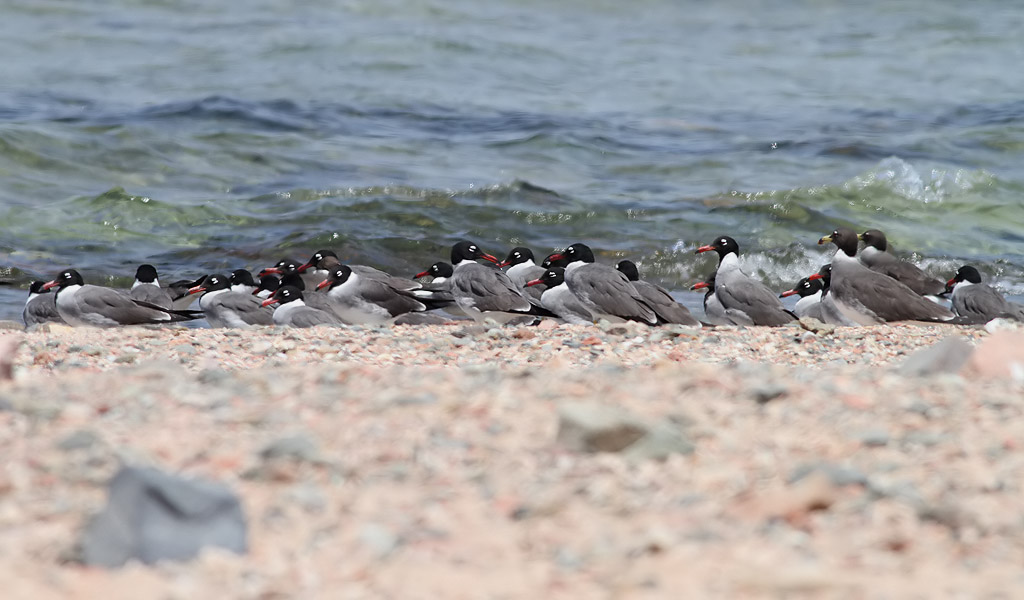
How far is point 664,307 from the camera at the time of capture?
1123cm

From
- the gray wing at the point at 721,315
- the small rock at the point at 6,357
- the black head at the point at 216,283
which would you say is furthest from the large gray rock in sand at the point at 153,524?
the black head at the point at 216,283

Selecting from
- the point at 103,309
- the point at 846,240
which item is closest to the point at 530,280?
the point at 846,240

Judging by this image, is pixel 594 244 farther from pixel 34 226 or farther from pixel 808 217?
pixel 34 226

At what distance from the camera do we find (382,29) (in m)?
31.0

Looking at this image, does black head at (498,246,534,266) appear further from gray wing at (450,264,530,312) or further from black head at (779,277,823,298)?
black head at (779,277,823,298)

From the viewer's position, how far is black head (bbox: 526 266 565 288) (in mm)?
11883

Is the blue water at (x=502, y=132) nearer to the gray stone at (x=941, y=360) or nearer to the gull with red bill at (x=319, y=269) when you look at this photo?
the gull with red bill at (x=319, y=269)

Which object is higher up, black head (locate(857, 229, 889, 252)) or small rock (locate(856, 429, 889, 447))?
small rock (locate(856, 429, 889, 447))

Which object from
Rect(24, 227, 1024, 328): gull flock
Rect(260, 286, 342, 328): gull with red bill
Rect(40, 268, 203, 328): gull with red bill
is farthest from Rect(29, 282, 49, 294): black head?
Rect(260, 286, 342, 328): gull with red bill

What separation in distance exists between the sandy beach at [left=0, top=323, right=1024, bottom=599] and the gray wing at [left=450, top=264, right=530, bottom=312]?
5.76m

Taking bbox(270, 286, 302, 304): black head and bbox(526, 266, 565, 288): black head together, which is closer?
bbox(270, 286, 302, 304): black head

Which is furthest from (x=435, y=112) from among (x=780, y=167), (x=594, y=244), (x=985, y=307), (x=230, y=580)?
(x=230, y=580)

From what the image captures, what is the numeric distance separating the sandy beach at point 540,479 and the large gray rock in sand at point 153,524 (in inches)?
1.7

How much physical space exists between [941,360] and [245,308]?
7.54 metres
